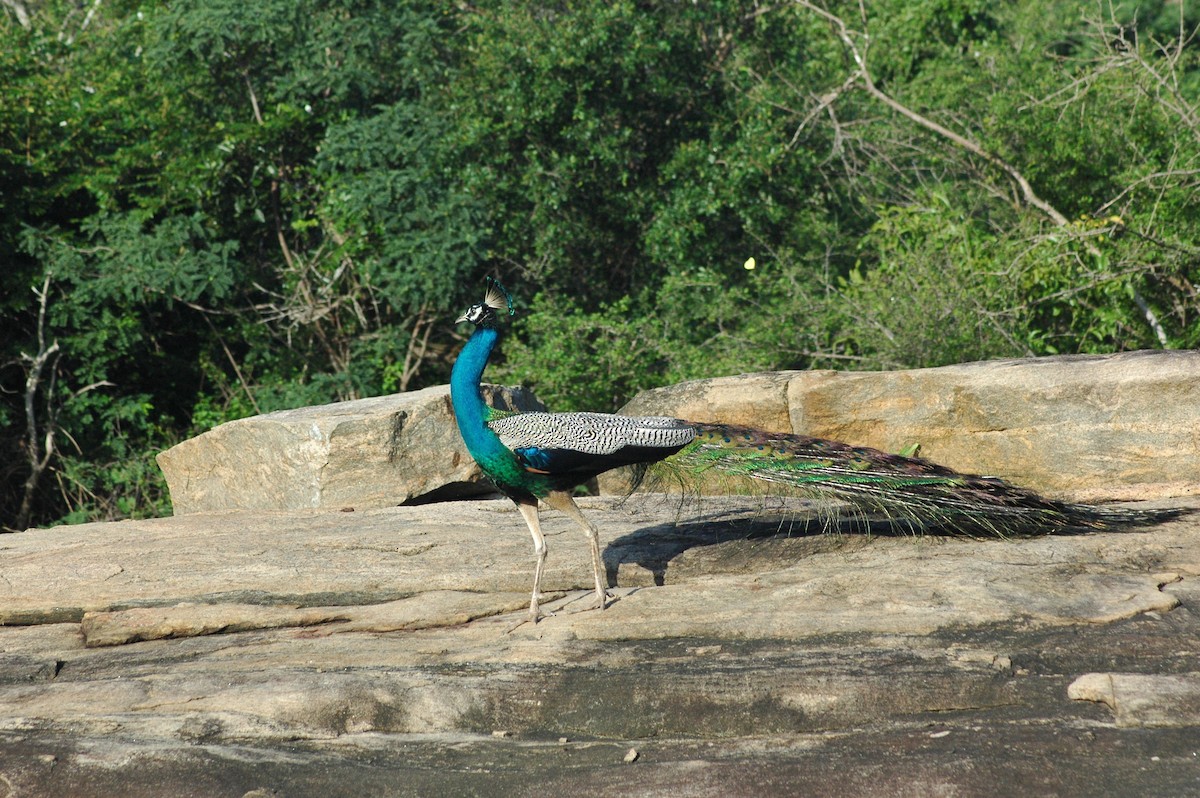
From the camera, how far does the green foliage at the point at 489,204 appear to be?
12.6 meters

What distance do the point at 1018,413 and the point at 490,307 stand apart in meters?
4.10

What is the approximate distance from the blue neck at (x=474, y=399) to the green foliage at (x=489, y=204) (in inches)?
240

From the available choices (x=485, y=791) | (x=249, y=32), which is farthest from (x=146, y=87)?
(x=485, y=791)

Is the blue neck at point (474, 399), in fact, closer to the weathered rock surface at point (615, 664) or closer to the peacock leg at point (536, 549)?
the peacock leg at point (536, 549)

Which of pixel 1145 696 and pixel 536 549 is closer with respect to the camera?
pixel 1145 696

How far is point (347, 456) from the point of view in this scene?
8680 mm

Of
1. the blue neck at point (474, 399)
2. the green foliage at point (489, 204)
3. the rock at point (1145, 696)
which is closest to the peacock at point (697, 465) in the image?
the blue neck at point (474, 399)

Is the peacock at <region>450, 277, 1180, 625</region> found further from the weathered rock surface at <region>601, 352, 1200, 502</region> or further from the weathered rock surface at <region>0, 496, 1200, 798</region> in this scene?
the weathered rock surface at <region>601, 352, 1200, 502</region>

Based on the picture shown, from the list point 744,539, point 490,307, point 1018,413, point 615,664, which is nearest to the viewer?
point 615,664

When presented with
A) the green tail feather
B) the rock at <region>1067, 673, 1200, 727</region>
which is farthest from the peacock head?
the rock at <region>1067, 673, 1200, 727</region>

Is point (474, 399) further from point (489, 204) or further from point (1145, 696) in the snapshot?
point (489, 204)

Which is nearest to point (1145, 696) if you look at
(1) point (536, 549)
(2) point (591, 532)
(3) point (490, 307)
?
(2) point (591, 532)

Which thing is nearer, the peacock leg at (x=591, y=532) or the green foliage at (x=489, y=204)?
the peacock leg at (x=591, y=532)

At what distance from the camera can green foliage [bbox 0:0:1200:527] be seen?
1257 cm
